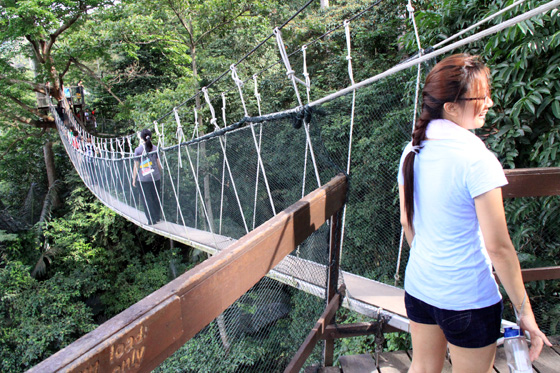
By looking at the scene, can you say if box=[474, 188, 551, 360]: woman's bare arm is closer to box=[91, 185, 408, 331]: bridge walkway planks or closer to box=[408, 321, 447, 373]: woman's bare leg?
box=[408, 321, 447, 373]: woman's bare leg

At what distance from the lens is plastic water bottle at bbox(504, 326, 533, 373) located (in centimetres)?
57

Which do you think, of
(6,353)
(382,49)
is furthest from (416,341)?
(6,353)

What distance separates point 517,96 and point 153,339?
5.31ft

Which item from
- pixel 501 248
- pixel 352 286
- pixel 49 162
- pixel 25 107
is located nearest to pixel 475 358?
pixel 501 248

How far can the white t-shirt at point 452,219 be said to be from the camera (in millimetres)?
500

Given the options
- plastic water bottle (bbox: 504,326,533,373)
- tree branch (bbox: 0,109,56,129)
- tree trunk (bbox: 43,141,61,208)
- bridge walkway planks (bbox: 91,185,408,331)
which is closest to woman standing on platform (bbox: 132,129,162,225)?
bridge walkway planks (bbox: 91,185,408,331)

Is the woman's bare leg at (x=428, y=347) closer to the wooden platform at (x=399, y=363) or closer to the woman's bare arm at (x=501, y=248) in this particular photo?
the woman's bare arm at (x=501, y=248)

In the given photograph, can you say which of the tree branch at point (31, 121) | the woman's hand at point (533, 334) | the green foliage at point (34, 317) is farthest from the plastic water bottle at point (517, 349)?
the tree branch at point (31, 121)

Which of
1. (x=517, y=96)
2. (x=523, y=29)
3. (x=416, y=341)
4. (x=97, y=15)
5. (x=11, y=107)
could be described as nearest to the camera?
(x=416, y=341)

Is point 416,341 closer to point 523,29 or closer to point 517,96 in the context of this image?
point 523,29

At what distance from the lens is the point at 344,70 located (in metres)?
5.21

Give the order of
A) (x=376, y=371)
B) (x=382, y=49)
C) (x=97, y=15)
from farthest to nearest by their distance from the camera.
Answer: (x=97, y=15), (x=382, y=49), (x=376, y=371)

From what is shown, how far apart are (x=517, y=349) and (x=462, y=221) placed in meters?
0.24

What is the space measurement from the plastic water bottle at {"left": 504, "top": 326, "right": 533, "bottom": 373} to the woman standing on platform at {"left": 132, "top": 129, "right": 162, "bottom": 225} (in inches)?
106
